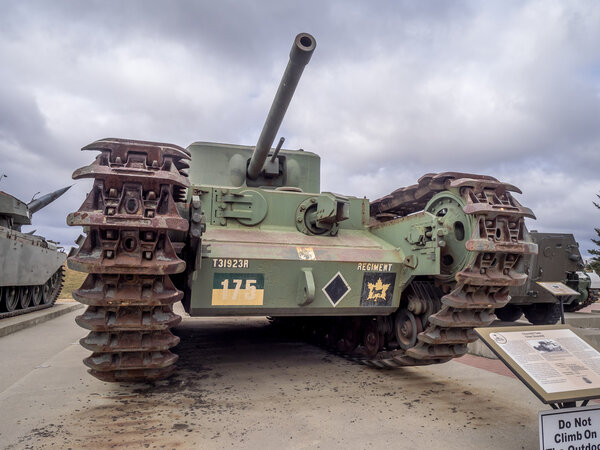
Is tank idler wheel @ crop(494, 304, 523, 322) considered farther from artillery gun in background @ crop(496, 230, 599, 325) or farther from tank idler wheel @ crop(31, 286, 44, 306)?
tank idler wheel @ crop(31, 286, 44, 306)

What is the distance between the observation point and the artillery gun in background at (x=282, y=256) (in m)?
3.66

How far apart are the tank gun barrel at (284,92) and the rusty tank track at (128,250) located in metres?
1.64

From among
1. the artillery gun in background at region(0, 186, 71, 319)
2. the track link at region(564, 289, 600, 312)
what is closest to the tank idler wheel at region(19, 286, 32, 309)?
the artillery gun in background at region(0, 186, 71, 319)

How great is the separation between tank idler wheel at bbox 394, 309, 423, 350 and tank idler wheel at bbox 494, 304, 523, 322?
18.6 feet

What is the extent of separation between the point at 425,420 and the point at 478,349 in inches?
158

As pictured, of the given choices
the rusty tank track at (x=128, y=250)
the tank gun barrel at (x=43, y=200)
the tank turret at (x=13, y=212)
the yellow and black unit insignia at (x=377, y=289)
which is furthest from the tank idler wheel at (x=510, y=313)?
the tank gun barrel at (x=43, y=200)

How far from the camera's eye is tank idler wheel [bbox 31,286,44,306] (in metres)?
11.9

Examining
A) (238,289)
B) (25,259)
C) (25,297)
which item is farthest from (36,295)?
(238,289)

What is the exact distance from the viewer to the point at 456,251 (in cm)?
484

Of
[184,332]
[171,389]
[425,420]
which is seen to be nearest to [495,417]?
[425,420]

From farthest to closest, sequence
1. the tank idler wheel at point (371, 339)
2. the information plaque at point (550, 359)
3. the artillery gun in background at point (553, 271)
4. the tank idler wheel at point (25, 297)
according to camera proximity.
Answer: the tank idler wheel at point (25, 297)
the artillery gun in background at point (553, 271)
the tank idler wheel at point (371, 339)
the information plaque at point (550, 359)

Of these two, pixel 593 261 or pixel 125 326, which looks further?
pixel 593 261

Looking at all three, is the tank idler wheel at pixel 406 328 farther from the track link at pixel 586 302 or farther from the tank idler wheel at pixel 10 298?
the tank idler wheel at pixel 10 298

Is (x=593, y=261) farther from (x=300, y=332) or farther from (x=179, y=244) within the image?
(x=179, y=244)
